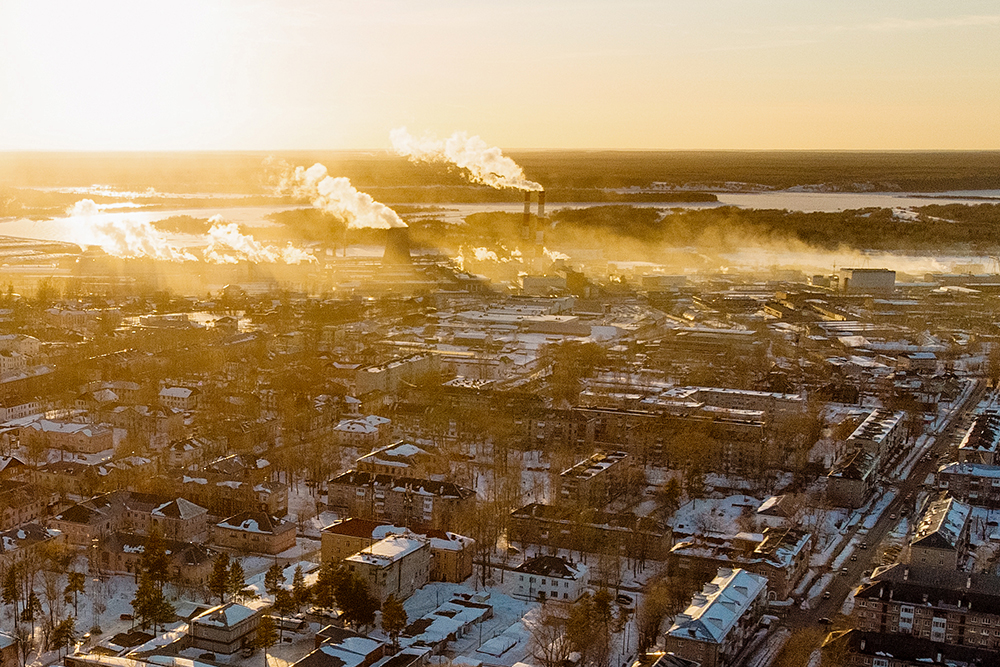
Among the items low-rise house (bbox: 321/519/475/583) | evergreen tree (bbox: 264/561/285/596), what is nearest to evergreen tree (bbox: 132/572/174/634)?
evergreen tree (bbox: 264/561/285/596)

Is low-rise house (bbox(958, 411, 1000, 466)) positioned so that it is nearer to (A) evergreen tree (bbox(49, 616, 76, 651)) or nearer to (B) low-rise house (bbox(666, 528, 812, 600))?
(B) low-rise house (bbox(666, 528, 812, 600))

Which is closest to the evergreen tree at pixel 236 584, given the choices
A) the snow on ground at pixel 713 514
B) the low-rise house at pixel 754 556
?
the low-rise house at pixel 754 556

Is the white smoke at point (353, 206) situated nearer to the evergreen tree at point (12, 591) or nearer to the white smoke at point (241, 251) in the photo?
the white smoke at point (241, 251)

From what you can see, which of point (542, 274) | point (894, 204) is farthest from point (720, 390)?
point (894, 204)

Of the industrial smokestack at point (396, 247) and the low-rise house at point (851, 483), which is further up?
the industrial smokestack at point (396, 247)

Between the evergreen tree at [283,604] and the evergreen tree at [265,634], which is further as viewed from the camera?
the evergreen tree at [283,604]

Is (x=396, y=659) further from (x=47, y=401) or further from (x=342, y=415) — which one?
(x=47, y=401)

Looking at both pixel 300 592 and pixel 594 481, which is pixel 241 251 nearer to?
pixel 594 481
